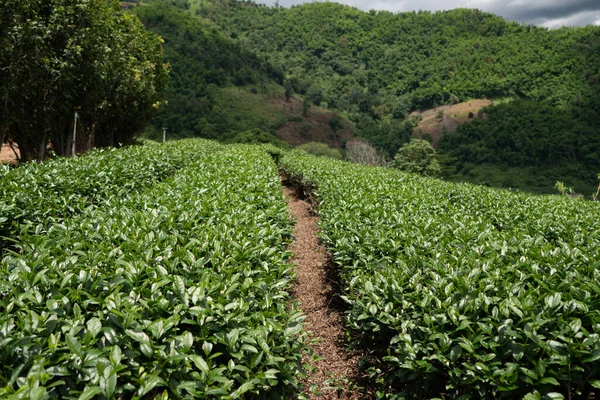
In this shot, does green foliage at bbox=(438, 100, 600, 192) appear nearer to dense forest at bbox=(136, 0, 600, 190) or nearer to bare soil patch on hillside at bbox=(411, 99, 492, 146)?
dense forest at bbox=(136, 0, 600, 190)

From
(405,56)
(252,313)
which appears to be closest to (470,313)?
(252,313)

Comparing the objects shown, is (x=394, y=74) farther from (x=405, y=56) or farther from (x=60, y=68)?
(x=60, y=68)

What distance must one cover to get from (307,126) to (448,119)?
123ft

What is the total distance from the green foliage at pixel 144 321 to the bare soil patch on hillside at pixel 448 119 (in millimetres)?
91171

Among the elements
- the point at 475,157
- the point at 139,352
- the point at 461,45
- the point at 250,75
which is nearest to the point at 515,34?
the point at 461,45

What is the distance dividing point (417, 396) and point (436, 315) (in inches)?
22.3

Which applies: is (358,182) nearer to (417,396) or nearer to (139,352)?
(417,396)

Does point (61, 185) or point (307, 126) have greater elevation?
point (307, 126)

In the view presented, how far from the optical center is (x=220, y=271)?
287cm

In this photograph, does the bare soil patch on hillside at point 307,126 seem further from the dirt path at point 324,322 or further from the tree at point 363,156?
the dirt path at point 324,322

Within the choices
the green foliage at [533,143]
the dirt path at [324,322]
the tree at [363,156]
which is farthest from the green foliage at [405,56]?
the dirt path at [324,322]

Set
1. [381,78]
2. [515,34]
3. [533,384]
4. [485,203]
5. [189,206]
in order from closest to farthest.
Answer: [533,384]
[189,206]
[485,203]
[515,34]
[381,78]

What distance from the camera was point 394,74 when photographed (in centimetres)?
12744

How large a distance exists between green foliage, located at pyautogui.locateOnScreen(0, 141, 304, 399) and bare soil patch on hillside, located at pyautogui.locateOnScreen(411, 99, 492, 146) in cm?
9117
